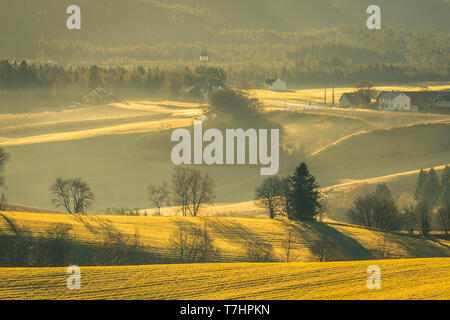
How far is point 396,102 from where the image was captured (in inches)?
4355

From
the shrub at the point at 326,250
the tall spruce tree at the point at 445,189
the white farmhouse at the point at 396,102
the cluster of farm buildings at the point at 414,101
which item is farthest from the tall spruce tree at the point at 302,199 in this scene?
the white farmhouse at the point at 396,102

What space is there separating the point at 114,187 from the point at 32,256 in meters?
32.4

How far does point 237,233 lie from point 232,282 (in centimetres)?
1549

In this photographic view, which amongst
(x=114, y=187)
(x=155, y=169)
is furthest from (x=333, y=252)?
(x=155, y=169)

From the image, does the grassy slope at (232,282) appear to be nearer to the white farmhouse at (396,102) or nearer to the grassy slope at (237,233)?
the grassy slope at (237,233)

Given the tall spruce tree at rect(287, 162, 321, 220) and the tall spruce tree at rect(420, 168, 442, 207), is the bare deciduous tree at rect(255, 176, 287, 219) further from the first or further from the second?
the tall spruce tree at rect(420, 168, 442, 207)

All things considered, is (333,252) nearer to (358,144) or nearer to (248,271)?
(248,271)

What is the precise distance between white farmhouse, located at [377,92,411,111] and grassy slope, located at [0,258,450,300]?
288 feet

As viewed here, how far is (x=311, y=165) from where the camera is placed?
246 feet

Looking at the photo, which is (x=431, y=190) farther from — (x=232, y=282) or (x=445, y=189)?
(x=232, y=282)

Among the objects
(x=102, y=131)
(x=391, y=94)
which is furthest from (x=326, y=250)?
(x=391, y=94)

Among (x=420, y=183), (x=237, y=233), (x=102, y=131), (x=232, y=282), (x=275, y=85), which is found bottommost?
(x=232, y=282)

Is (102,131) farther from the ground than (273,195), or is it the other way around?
(102,131)

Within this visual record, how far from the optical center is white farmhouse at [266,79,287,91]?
155 meters
